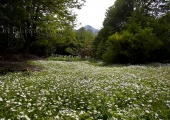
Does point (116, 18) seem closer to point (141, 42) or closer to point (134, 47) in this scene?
point (134, 47)

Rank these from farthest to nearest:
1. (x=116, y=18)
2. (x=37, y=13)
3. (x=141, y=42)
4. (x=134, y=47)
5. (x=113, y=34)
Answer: (x=116, y=18) → (x=113, y=34) → (x=134, y=47) → (x=141, y=42) → (x=37, y=13)

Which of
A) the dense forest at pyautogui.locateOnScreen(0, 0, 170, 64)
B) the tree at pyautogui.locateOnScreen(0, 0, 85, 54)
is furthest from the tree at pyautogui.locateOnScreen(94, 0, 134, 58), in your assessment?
the tree at pyautogui.locateOnScreen(0, 0, 85, 54)

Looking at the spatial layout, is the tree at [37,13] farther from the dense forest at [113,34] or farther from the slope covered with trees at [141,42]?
the slope covered with trees at [141,42]

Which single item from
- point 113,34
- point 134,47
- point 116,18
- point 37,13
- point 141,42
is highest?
point 116,18

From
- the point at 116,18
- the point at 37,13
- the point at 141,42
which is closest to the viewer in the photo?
the point at 37,13

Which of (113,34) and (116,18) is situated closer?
(113,34)

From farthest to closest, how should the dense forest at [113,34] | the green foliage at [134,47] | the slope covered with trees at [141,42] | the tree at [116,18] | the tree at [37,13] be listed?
the tree at [116,18]
the slope covered with trees at [141,42]
the green foliage at [134,47]
the dense forest at [113,34]
the tree at [37,13]

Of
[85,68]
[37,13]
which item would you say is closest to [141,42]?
[85,68]

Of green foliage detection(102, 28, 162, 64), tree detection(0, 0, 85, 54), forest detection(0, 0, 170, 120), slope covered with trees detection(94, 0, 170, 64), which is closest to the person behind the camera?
forest detection(0, 0, 170, 120)

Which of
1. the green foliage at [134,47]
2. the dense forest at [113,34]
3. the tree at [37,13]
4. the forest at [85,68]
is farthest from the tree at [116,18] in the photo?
the tree at [37,13]

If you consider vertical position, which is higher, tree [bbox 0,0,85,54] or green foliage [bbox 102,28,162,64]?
tree [bbox 0,0,85,54]

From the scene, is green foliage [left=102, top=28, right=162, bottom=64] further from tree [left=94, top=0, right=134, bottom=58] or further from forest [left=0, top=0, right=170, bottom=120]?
tree [left=94, top=0, right=134, bottom=58]

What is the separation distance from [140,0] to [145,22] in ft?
35.0

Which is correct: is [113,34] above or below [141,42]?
above
